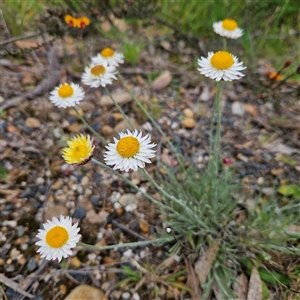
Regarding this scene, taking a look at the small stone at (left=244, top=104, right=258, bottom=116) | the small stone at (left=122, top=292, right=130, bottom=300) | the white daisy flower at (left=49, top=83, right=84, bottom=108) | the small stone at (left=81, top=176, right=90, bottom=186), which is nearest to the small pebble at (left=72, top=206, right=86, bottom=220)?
the small stone at (left=81, top=176, right=90, bottom=186)

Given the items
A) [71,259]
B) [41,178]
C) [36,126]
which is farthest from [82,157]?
[36,126]

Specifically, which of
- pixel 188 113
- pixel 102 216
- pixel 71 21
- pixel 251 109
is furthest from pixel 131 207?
pixel 71 21

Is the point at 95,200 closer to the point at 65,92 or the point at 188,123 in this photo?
the point at 65,92

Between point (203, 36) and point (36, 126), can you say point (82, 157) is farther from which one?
point (203, 36)

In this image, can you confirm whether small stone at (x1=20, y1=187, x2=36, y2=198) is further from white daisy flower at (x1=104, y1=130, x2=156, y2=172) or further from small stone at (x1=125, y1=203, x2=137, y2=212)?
white daisy flower at (x1=104, y1=130, x2=156, y2=172)

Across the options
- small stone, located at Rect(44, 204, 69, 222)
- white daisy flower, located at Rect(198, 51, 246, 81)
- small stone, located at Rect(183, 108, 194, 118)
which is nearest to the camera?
white daisy flower, located at Rect(198, 51, 246, 81)
